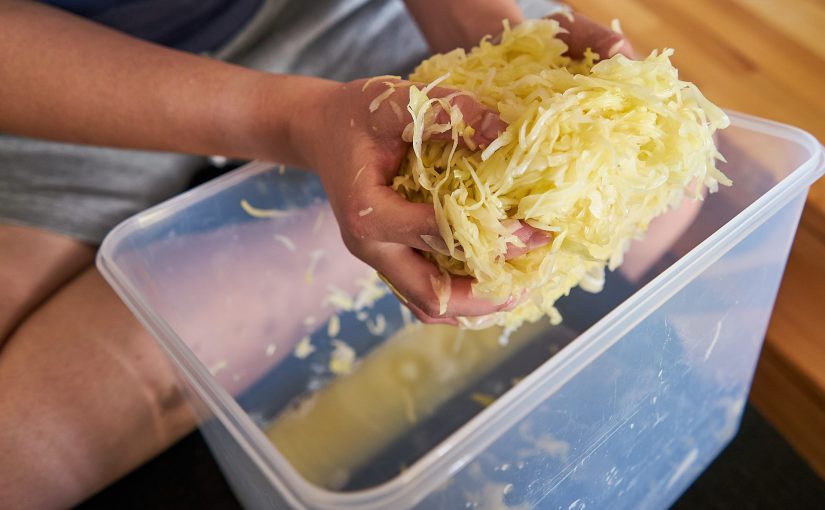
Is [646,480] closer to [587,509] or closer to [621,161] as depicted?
[587,509]

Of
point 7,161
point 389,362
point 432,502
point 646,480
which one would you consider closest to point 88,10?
point 7,161

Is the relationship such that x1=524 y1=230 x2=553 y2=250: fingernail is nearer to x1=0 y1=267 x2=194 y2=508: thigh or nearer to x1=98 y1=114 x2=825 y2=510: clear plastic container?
x1=98 y1=114 x2=825 y2=510: clear plastic container

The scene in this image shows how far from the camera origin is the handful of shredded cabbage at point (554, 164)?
0.46 m

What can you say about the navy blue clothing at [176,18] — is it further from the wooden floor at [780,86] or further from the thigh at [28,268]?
the wooden floor at [780,86]

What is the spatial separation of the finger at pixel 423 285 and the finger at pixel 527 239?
41 mm

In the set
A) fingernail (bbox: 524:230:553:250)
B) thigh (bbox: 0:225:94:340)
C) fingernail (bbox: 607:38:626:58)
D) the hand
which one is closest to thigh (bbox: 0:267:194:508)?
thigh (bbox: 0:225:94:340)

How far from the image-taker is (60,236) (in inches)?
29.9

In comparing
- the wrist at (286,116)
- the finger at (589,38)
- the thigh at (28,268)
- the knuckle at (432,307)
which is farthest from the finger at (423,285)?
the thigh at (28,268)

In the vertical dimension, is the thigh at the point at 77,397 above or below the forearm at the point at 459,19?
below

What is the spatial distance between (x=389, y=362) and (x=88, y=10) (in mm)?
531

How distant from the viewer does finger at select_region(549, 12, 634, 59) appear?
605 mm

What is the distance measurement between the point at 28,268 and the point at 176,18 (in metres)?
0.32

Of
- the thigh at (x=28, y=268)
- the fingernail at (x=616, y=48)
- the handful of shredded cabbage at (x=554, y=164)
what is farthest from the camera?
the thigh at (x=28, y=268)

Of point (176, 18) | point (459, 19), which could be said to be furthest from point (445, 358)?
point (176, 18)
